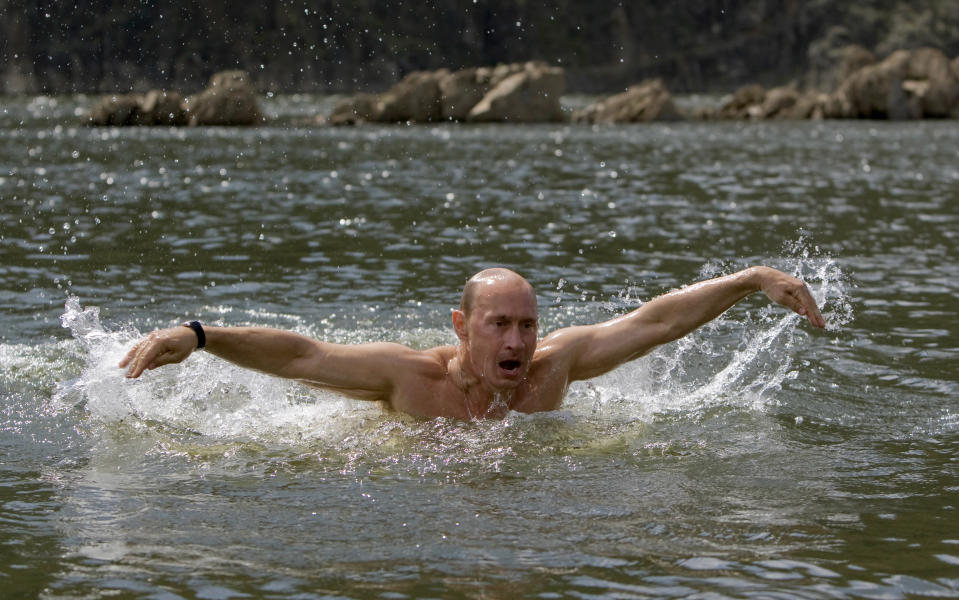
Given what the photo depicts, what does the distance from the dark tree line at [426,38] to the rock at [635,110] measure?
210 ft

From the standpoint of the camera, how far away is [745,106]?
245 feet

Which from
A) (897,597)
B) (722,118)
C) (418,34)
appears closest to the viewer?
(897,597)

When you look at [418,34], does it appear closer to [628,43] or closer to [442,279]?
[628,43]

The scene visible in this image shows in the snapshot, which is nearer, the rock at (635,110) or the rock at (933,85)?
the rock at (635,110)

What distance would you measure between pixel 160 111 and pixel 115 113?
2.24 metres

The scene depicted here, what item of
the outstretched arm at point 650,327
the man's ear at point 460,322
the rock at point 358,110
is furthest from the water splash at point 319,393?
the rock at point 358,110

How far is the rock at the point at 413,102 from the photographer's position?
64.6 m

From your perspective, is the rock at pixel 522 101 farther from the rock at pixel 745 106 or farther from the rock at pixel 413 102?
the rock at pixel 745 106

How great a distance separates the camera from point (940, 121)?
65.4 metres

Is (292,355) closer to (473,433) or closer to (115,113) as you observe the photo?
(473,433)

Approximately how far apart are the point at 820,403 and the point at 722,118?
6417 centimetres

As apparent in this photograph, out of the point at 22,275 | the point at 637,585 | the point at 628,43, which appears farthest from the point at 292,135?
the point at 628,43

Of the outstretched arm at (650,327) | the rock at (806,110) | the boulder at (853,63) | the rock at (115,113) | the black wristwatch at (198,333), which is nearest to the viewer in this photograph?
the black wristwatch at (198,333)

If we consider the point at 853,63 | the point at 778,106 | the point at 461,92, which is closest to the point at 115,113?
the point at 461,92
